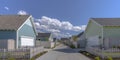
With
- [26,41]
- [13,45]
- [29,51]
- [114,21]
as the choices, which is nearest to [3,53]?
[29,51]

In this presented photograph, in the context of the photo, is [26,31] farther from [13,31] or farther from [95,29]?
[95,29]

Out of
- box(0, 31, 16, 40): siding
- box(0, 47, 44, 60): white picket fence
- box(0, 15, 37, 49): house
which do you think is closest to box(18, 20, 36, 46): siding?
box(0, 15, 37, 49): house

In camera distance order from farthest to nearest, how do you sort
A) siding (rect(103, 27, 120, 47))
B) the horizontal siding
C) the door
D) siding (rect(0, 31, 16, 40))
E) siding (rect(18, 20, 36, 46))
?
the horizontal siding, the door, siding (rect(103, 27, 120, 47)), siding (rect(18, 20, 36, 46)), siding (rect(0, 31, 16, 40))

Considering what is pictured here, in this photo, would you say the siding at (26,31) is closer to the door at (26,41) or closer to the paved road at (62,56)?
the door at (26,41)

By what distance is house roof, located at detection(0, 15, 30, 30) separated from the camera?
86.1 feet

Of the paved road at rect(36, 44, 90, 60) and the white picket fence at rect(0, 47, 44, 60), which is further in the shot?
the paved road at rect(36, 44, 90, 60)

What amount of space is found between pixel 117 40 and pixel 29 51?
11843mm

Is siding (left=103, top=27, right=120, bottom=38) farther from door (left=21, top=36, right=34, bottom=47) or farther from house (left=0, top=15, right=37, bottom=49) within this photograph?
door (left=21, top=36, right=34, bottom=47)

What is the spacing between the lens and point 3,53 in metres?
21.0

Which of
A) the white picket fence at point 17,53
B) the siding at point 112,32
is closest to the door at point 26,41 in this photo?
the white picket fence at point 17,53

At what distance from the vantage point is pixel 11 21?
28078 mm

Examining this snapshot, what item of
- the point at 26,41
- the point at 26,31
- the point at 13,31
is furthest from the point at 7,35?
the point at 26,41

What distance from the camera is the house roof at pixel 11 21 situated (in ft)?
86.1

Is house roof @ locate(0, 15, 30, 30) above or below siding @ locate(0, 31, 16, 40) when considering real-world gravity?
above
